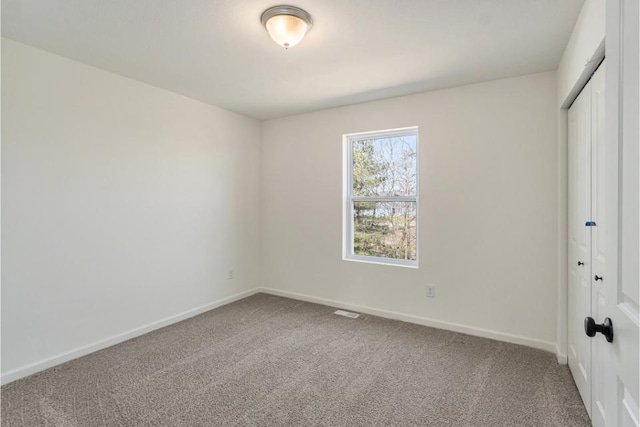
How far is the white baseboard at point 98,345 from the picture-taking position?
2307 millimetres

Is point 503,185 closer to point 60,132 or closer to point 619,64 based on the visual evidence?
point 619,64

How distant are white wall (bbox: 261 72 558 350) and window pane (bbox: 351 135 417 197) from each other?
0.67 feet

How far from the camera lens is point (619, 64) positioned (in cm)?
81

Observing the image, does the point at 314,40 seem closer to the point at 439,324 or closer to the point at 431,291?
the point at 431,291

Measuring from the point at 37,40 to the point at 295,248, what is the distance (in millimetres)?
3091

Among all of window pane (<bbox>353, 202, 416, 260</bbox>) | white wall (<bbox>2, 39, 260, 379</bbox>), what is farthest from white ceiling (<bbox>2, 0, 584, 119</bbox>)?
window pane (<bbox>353, 202, 416, 260</bbox>)

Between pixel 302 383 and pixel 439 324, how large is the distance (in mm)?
1660

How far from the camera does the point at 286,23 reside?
6.41ft

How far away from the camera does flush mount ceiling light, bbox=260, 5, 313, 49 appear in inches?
75.2

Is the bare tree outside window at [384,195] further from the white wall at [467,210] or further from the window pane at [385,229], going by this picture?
the white wall at [467,210]

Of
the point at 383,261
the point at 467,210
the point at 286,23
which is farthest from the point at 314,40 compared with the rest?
the point at 383,261

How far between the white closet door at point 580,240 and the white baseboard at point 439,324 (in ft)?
1.18

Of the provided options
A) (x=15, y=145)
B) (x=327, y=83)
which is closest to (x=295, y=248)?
(x=327, y=83)

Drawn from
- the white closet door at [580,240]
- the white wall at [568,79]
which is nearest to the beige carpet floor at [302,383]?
the white closet door at [580,240]
